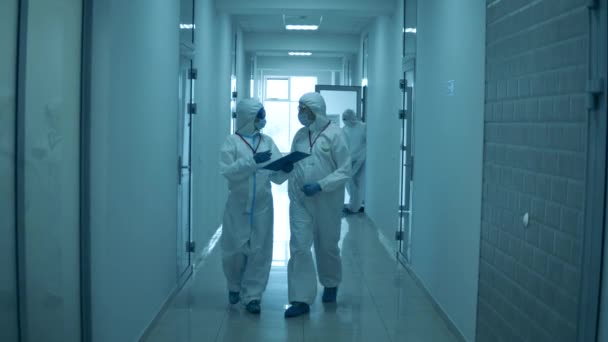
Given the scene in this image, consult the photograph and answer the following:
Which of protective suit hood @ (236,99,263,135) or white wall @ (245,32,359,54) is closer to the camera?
protective suit hood @ (236,99,263,135)

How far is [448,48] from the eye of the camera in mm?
5008

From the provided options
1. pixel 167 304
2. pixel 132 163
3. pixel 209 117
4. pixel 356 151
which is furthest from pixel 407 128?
pixel 132 163

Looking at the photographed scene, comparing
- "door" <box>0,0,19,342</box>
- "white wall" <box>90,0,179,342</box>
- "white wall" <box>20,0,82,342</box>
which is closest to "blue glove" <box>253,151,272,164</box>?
"white wall" <box>90,0,179,342</box>

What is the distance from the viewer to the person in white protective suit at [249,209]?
507cm

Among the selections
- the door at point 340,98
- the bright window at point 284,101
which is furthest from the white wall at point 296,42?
the bright window at point 284,101

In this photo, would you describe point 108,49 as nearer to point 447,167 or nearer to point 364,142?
point 447,167

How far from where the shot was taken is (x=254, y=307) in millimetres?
5094

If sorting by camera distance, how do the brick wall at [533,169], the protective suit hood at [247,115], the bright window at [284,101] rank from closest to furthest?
the brick wall at [533,169] → the protective suit hood at [247,115] → the bright window at [284,101]

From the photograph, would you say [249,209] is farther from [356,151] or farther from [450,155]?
[356,151]

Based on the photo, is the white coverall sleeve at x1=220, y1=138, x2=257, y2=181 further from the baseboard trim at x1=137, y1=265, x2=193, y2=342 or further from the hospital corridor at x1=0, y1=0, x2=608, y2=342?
the baseboard trim at x1=137, y1=265, x2=193, y2=342

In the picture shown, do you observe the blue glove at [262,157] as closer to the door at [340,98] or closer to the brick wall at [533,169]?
the brick wall at [533,169]

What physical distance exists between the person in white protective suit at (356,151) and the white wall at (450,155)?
4010mm

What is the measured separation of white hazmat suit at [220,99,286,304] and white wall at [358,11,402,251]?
2.73 metres

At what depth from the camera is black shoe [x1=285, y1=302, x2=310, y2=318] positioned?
5008mm
